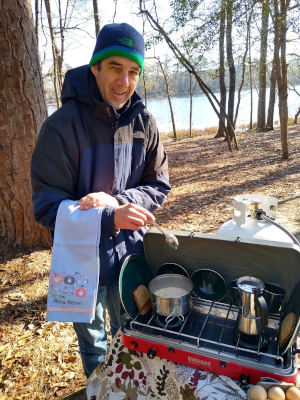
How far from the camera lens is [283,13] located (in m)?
7.62

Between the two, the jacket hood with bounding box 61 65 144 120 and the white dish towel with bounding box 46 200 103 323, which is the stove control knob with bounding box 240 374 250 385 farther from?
the jacket hood with bounding box 61 65 144 120

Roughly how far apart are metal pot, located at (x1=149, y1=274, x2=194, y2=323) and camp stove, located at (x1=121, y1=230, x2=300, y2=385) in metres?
0.05

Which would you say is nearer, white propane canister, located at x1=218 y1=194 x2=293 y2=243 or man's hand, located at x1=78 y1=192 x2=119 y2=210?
man's hand, located at x1=78 y1=192 x2=119 y2=210

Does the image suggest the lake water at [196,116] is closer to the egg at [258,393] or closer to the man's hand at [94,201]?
the man's hand at [94,201]

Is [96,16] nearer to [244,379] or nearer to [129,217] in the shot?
[129,217]

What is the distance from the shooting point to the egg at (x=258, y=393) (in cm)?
101

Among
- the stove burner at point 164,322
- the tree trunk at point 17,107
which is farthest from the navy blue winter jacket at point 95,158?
the tree trunk at point 17,107

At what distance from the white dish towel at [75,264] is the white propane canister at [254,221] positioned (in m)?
1.14

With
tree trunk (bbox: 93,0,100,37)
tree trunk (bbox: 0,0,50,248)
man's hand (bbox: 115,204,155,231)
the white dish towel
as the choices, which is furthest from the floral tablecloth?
tree trunk (bbox: 93,0,100,37)

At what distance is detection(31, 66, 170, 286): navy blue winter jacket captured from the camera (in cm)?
143

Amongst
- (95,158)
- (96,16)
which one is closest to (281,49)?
(96,16)

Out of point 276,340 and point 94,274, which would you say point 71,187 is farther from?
point 276,340

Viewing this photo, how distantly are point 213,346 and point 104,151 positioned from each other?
104 centimetres

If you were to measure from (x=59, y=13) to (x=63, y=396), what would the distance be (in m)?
15.5
